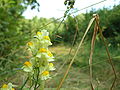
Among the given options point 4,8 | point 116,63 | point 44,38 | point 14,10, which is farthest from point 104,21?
point 44,38

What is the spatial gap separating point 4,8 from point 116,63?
5.18 ft

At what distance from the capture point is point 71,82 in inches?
79.3

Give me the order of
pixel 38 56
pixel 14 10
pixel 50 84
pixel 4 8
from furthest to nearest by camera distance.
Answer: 1. pixel 14 10
2. pixel 4 8
3. pixel 50 84
4. pixel 38 56

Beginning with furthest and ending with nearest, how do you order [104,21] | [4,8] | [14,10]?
[104,21]
[14,10]
[4,8]

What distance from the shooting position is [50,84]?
196 cm

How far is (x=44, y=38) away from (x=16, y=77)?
1.46 metres

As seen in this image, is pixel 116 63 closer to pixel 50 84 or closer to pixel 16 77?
pixel 50 84

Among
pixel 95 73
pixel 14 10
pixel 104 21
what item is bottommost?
pixel 95 73

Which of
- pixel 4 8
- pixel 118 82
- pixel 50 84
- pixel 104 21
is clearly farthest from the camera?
pixel 104 21

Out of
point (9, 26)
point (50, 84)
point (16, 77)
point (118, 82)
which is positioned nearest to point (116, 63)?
point (118, 82)

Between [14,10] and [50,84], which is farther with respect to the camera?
[14,10]

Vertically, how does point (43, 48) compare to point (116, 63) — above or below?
above

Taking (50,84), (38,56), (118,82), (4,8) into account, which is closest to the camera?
(38,56)

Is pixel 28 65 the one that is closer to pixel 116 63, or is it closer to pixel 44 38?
pixel 44 38
